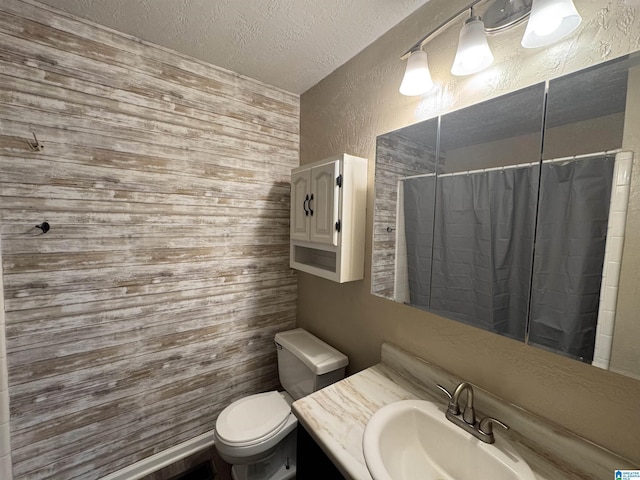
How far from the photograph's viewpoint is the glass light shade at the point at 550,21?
66 cm

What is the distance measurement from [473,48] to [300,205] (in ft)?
3.30

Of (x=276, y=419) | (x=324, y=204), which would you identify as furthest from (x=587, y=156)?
(x=276, y=419)

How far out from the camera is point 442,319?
1.02 meters

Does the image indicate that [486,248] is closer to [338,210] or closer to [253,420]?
[338,210]

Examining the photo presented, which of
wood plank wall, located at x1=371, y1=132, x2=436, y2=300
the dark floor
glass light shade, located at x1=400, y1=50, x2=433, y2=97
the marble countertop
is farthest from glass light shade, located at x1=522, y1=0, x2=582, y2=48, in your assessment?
the dark floor

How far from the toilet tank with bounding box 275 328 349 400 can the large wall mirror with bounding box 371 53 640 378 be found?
1.89 feet

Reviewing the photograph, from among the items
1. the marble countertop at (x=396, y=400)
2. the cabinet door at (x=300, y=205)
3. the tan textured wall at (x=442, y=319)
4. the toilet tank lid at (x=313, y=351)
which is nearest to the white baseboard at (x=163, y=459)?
the toilet tank lid at (x=313, y=351)

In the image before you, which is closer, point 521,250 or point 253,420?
point 521,250

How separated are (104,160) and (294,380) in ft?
5.09

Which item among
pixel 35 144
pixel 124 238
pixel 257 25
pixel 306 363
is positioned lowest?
pixel 306 363

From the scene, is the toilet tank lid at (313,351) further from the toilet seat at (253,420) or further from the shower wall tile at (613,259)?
the shower wall tile at (613,259)

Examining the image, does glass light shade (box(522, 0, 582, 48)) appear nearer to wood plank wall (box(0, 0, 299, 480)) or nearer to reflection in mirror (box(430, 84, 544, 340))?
reflection in mirror (box(430, 84, 544, 340))

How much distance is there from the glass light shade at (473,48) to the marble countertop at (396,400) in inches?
44.1

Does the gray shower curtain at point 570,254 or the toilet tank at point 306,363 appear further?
the toilet tank at point 306,363
